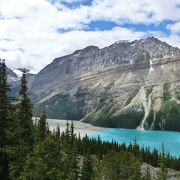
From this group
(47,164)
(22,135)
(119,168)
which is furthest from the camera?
(22,135)

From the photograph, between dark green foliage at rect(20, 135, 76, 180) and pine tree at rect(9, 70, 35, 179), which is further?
pine tree at rect(9, 70, 35, 179)

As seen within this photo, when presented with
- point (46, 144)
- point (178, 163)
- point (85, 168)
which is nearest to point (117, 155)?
point (46, 144)

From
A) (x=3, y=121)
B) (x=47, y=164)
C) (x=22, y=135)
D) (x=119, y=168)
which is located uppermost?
(x=3, y=121)

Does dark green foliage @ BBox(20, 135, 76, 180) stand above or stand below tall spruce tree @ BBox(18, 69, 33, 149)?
below

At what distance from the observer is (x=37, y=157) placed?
122 ft

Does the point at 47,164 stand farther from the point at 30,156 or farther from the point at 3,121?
the point at 3,121

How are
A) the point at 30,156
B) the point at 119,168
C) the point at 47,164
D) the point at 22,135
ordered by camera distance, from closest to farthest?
the point at 47,164 → the point at 30,156 → the point at 119,168 → the point at 22,135

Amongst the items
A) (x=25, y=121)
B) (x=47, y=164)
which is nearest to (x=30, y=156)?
(x=47, y=164)

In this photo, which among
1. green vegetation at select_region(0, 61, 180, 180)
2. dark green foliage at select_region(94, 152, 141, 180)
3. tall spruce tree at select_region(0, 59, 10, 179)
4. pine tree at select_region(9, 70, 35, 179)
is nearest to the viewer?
green vegetation at select_region(0, 61, 180, 180)

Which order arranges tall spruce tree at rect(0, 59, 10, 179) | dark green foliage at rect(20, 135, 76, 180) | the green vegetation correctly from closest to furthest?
dark green foliage at rect(20, 135, 76, 180)
the green vegetation
tall spruce tree at rect(0, 59, 10, 179)

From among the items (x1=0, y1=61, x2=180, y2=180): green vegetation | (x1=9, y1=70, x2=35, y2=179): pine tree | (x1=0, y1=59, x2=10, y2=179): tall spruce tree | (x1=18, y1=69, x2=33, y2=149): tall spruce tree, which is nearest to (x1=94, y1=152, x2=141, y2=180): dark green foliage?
(x1=0, y1=61, x2=180, y2=180): green vegetation

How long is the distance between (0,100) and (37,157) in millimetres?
9837

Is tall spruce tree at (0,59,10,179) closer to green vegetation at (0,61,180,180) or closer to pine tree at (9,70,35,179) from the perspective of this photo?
green vegetation at (0,61,180,180)

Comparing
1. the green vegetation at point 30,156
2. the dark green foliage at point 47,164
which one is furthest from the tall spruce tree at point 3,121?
the dark green foliage at point 47,164
